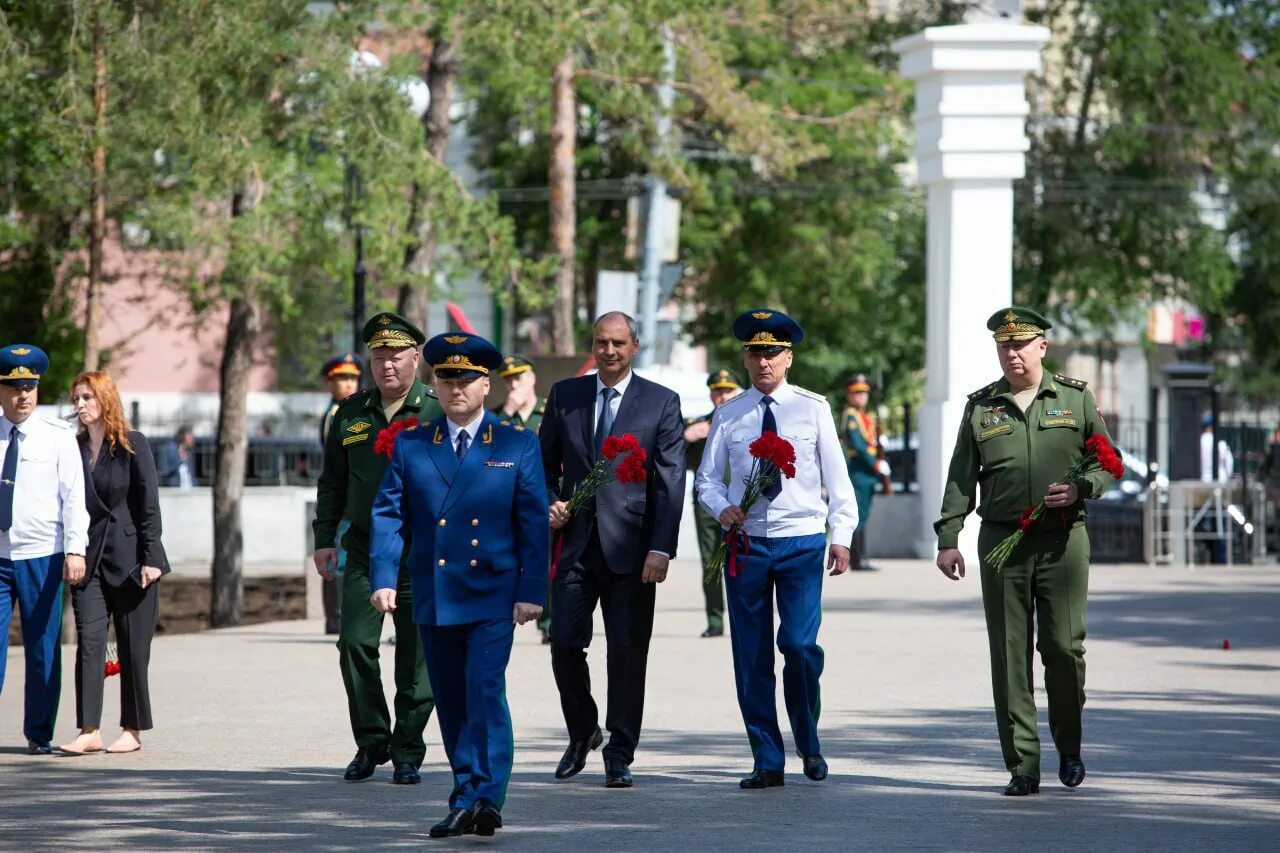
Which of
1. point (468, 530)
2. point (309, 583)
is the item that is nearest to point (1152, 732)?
point (468, 530)

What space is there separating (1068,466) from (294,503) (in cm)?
2188

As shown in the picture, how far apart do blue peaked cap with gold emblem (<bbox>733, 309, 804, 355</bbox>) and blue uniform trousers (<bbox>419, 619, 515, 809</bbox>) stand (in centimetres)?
198

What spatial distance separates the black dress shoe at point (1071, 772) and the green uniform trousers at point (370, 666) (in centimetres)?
267

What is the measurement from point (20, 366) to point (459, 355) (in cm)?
355

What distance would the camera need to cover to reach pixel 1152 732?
1147 centimetres

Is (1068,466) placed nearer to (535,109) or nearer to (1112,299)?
(535,109)

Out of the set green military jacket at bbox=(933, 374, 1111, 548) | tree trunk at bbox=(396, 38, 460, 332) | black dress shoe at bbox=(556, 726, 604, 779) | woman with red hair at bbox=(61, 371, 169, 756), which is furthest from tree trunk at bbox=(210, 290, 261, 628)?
green military jacket at bbox=(933, 374, 1111, 548)

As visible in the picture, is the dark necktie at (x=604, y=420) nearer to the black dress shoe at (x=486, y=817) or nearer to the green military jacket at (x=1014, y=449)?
the green military jacket at (x=1014, y=449)

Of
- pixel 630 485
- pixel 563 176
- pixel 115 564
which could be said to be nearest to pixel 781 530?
pixel 630 485

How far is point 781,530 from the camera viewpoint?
9.91 m

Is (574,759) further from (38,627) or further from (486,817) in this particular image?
(38,627)

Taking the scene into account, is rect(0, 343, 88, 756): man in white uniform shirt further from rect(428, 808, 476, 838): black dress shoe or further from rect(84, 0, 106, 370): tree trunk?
rect(84, 0, 106, 370): tree trunk

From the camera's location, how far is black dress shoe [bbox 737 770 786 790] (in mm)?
9602

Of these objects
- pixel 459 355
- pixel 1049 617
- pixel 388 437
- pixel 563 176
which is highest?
pixel 563 176
